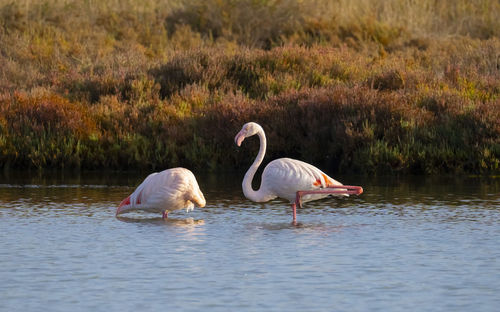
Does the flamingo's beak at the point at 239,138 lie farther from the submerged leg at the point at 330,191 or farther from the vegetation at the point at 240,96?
the vegetation at the point at 240,96

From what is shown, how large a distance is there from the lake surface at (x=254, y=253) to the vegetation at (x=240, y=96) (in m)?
2.19

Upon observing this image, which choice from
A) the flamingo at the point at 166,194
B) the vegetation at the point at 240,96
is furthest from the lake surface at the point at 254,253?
the vegetation at the point at 240,96

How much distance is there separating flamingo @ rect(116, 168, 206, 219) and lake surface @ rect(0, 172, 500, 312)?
0.64ft

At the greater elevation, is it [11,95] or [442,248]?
[11,95]

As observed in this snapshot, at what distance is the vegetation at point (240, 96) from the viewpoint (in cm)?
1434

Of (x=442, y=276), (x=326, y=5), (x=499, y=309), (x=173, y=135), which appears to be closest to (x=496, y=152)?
(x=173, y=135)

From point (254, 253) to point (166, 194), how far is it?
6.43ft

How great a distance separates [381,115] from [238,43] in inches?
451

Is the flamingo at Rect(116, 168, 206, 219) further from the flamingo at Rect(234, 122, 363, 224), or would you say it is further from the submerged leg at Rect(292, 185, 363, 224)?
the submerged leg at Rect(292, 185, 363, 224)

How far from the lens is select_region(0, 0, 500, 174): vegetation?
14.3 metres

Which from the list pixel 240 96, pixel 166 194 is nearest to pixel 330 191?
pixel 166 194

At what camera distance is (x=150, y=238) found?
884 cm

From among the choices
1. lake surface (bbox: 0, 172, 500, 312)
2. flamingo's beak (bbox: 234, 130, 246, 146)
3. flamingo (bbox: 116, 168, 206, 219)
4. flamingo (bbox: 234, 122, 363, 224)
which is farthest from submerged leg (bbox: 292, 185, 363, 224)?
flamingo (bbox: 116, 168, 206, 219)

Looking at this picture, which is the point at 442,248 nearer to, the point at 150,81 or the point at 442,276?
the point at 442,276
